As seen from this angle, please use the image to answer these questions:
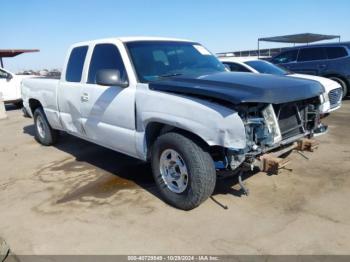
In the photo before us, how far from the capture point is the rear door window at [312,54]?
36.9ft

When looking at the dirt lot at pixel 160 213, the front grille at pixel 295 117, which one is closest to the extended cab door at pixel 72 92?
the dirt lot at pixel 160 213

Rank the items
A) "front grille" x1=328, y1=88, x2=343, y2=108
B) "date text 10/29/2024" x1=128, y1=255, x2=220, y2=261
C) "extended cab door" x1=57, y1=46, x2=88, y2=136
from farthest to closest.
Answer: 1. "front grille" x1=328, y1=88, x2=343, y2=108
2. "extended cab door" x1=57, y1=46, x2=88, y2=136
3. "date text 10/29/2024" x1=128, y1=255, x2=220, y2=261

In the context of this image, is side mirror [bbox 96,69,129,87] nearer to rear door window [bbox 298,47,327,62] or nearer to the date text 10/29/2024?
the date text 10/29/2024

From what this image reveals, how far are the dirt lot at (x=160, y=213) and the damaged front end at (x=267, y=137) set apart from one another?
57 centimetres

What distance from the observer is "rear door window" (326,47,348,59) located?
10.8m

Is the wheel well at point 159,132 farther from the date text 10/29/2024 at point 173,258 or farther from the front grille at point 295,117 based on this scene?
the date text 10/29/2024 at point 173,258

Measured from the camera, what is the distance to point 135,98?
3994 mm

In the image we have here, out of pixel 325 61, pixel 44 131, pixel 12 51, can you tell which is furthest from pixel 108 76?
pixel 12 51

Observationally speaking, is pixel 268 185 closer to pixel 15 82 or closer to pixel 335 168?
pixel 335 168

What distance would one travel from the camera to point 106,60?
4668 millimetres

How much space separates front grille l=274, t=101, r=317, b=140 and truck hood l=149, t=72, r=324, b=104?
232 mm

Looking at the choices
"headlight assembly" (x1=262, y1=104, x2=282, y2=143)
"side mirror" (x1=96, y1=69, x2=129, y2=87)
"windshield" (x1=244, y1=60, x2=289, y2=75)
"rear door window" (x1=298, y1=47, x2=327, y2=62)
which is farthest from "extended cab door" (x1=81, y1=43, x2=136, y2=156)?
"rear door window" (x1=298, y1=47, x2=327, y2=62)

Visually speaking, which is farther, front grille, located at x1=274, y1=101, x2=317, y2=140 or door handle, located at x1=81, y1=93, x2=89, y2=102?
door handle, located at x1=81, y1=93, x2=89, y2=102

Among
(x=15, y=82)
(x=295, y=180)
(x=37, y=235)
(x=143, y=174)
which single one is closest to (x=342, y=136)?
(x=295, y=180)
